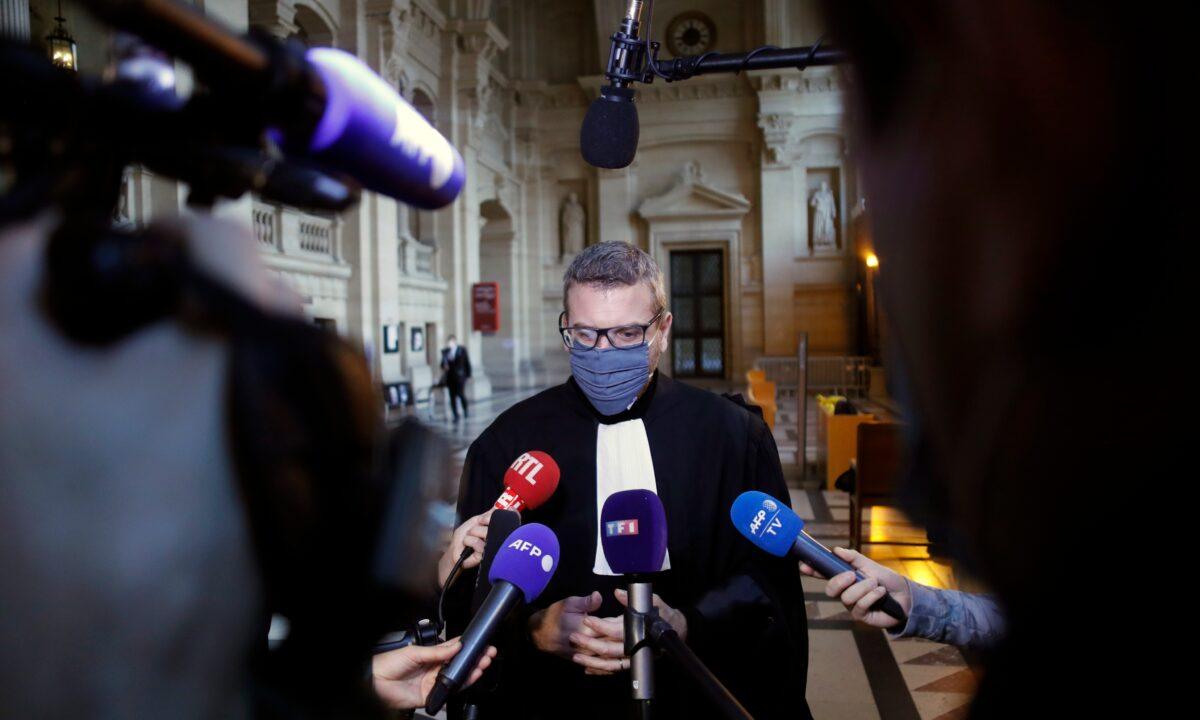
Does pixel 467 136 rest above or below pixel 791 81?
below

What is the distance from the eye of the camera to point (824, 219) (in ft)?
68.6

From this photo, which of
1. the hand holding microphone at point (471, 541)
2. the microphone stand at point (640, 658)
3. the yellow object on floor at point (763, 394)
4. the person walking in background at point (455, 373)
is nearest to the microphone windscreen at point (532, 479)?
the hand holding microphone at point (471, 541)

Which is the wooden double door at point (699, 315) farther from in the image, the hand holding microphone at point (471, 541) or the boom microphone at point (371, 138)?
the boom microphone at point (371, 138)

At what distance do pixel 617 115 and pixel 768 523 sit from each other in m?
2.63

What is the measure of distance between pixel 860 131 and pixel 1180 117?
8.9 inches

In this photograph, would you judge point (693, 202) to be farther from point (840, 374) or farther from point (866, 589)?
point (866, 589)

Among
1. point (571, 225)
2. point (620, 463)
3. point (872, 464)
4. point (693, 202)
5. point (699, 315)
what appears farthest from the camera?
point (699, 315)

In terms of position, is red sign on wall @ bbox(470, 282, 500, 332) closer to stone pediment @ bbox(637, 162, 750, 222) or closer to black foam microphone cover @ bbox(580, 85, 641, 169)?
stone pediment @ bbox(637, 162, 750, 222)

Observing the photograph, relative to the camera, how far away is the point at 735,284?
21922 mm

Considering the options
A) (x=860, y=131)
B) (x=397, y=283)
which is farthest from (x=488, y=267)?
(x=860, y=131)

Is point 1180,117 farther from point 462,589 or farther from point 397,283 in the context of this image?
point 397,283

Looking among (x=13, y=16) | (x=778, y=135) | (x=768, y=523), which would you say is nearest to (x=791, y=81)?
(x=778, y=135)

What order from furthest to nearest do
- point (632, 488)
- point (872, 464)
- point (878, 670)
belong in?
point (872, 464)
point (878, 670)
point (632, 488)

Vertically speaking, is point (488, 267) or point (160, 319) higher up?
point (488, 267)
